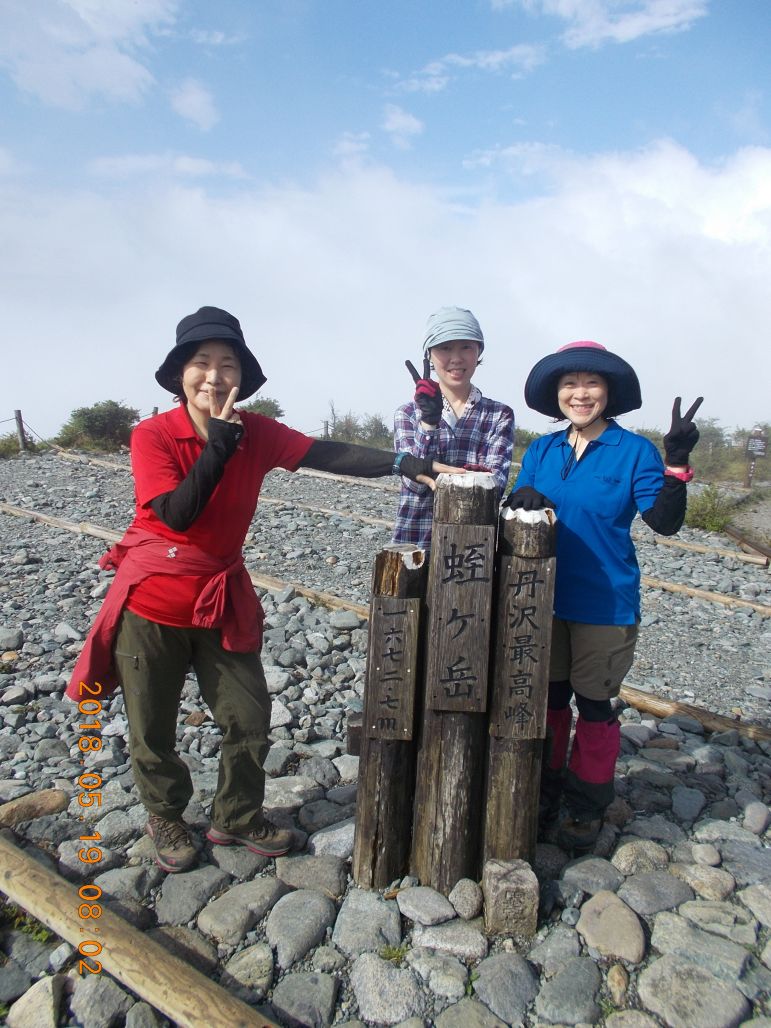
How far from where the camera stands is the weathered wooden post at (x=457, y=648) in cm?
276

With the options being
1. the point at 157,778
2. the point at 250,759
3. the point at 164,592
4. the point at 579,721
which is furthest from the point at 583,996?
the point at 164,592

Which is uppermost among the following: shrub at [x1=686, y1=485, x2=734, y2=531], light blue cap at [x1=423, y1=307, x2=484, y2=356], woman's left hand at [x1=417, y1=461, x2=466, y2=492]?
light blue cap at [x1=423, y1=307, x2=484, y2=356]

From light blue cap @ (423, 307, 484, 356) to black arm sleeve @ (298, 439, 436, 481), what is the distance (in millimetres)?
725

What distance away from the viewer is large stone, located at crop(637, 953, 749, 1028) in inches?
94.7

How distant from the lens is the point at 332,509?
10977 millimetres

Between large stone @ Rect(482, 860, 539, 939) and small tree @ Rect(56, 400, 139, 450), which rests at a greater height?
small tree @ Rect(56, 400, 139, 450)

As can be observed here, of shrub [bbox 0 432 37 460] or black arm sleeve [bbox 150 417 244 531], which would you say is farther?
shrub [bbox 0 432 37 460]

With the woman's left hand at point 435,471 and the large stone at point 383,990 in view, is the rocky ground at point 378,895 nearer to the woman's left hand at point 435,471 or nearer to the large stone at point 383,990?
the large stone at point 383,990

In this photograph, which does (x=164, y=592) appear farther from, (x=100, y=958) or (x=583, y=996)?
(x=583, y=996)

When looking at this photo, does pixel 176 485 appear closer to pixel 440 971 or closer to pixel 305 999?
pixel 305 999

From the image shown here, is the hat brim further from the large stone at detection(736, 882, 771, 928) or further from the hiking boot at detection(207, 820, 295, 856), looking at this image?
the large stone at detection(736, 882, 771, 928)

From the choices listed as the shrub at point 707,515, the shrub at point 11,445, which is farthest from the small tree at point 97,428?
the shrub at point 707,515

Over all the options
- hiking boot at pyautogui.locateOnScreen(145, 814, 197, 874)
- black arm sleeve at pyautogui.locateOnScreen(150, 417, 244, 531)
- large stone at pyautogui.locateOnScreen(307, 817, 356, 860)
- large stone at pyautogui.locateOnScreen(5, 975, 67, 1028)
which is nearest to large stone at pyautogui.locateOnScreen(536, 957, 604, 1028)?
large stone at pyautogui.locateOnScreen(307, 817, 356, 860)

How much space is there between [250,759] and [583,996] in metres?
1.47
